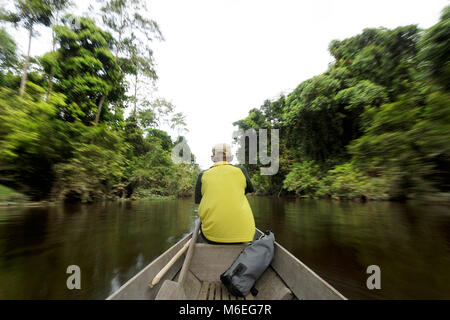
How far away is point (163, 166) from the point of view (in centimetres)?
1866

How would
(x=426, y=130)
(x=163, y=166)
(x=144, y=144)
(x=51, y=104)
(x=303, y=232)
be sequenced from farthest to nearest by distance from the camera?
(x=163, y=166)
(x=144, y=144)
(x=51, y=104)
(x=303, y=232)
(x=426, y=130)

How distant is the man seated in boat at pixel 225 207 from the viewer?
1593 millimetres

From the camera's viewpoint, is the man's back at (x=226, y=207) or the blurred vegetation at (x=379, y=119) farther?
the blurred vegetation at (x=379, y=119)

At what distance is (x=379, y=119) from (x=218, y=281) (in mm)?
4033

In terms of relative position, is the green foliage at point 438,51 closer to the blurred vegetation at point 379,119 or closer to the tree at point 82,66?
the blurred vegetation at point 379,119

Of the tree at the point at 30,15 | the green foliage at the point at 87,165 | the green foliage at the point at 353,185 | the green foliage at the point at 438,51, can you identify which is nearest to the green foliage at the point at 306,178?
the green foliage at the point at 353,185

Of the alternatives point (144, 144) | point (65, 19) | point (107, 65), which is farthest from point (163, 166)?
point (65, 19)

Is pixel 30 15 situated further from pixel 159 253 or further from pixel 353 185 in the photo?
pixel 353 185

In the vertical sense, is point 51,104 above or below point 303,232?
above

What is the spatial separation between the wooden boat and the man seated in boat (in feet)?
0.51

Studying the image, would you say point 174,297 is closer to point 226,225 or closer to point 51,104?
point 226,225

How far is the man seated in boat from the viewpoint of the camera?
1593mm

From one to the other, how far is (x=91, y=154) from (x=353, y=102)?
13.0 m

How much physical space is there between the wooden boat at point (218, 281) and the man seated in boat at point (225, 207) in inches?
6.2
